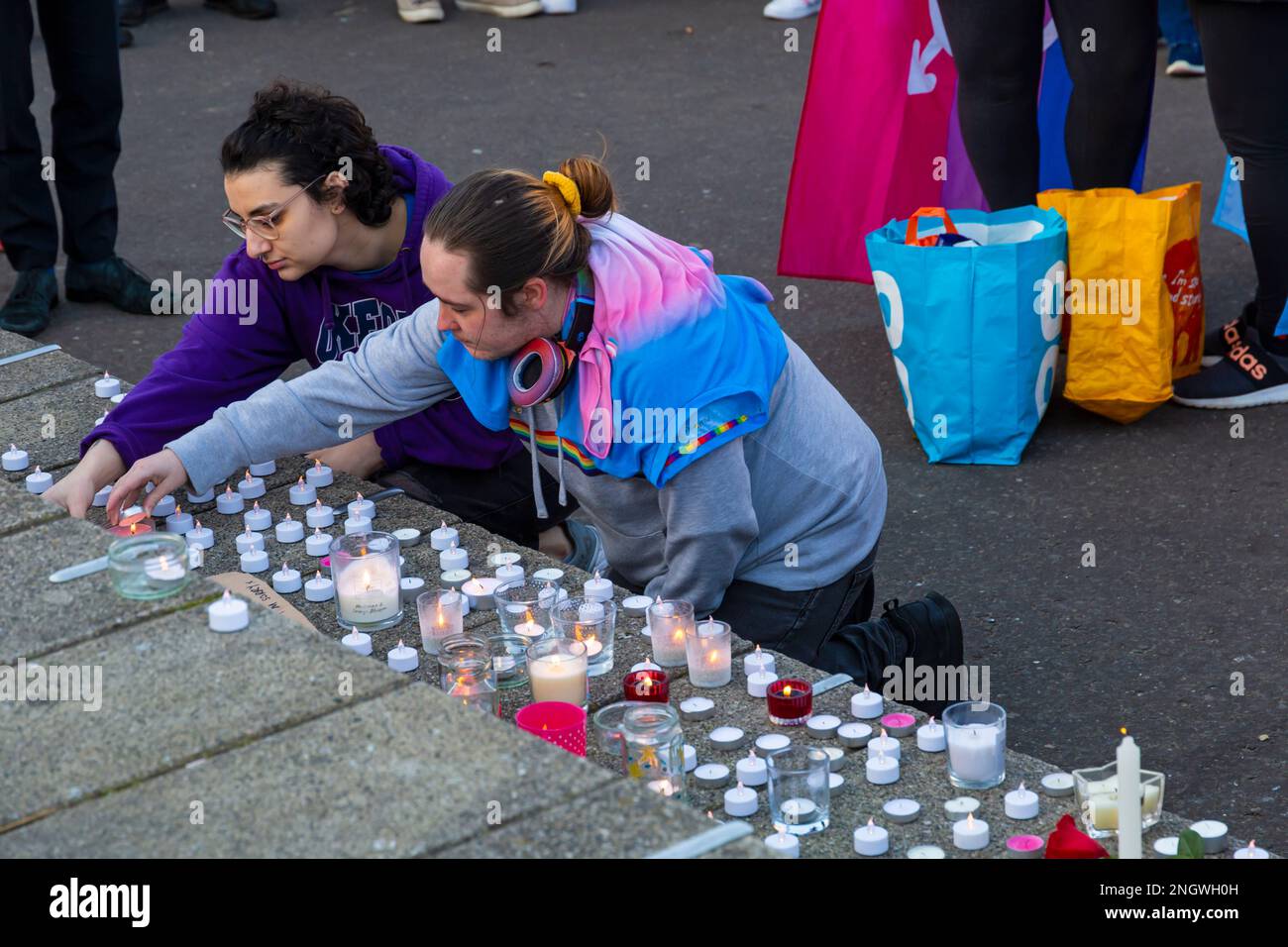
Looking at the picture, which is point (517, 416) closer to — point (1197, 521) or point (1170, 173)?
point (1197, 521)

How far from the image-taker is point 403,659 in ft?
9.00

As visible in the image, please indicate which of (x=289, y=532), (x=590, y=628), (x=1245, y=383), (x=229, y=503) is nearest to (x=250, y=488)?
(x=229, y=503)

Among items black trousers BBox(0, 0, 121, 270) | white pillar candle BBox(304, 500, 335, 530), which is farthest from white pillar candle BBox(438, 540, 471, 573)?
black trousers BBox(0, 0, 121, 270)

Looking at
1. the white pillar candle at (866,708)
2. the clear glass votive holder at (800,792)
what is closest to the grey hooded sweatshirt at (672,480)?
the white pillar candle at (866,708)

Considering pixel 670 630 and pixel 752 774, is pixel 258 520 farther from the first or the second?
pixel 752 774

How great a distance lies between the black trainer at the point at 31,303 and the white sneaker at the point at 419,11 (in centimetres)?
395

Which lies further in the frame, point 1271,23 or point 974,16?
point 974,16

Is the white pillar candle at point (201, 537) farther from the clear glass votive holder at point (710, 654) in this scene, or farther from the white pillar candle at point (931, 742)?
the white pillar candle at point (931, 742)

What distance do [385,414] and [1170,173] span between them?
4.06 metres

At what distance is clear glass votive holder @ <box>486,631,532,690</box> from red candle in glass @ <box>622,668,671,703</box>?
175 millimetres

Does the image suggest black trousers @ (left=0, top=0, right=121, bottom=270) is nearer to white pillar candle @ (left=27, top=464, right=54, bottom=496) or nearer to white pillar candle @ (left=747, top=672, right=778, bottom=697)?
white pillar candle @ (left=27, top=464, right=54, bottom=496)

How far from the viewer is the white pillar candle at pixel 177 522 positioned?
3305 mm

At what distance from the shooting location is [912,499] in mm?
4262
